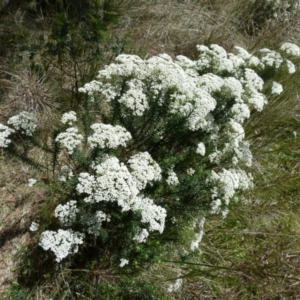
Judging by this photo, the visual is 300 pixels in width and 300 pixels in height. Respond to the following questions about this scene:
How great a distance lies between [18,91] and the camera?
146 inches

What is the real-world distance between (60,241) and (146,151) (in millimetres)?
747

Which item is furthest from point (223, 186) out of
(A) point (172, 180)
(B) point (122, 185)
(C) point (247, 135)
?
(C) point (247, 135)

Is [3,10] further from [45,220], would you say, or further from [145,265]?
[145,265]

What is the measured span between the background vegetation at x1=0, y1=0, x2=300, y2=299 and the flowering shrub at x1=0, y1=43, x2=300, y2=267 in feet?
0.85

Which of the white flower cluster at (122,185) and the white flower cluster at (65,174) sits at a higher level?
the white flower cluster at (122,185)

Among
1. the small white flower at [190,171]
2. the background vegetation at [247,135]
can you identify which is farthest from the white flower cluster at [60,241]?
the small white flower at [190,171]

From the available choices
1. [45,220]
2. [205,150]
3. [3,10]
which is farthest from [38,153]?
[3,10]

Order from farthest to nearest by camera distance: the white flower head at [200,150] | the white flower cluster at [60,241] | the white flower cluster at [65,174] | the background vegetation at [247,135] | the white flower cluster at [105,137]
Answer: the background vegetation at [247,135] → the white flower head at [200,150] → the white flower cluster at [65,174] → the white flower cluster at [60,241] → the white flower cluster at [105,137]

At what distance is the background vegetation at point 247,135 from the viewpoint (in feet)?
9.48

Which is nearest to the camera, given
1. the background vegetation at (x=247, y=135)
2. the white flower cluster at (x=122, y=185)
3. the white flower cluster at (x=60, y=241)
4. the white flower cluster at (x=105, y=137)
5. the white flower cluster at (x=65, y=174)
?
the white flower cluster at (x=122, y=185)

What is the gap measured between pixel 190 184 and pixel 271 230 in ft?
3.79

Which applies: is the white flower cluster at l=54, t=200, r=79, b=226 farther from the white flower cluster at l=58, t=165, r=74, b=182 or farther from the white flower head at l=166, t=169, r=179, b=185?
the white flower head at l=166, t=169, r=179, b=185

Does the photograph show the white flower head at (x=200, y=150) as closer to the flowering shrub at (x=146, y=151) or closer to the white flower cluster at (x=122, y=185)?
the flowering shrub at (x=146, y=151)

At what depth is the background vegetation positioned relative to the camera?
2889 mm
